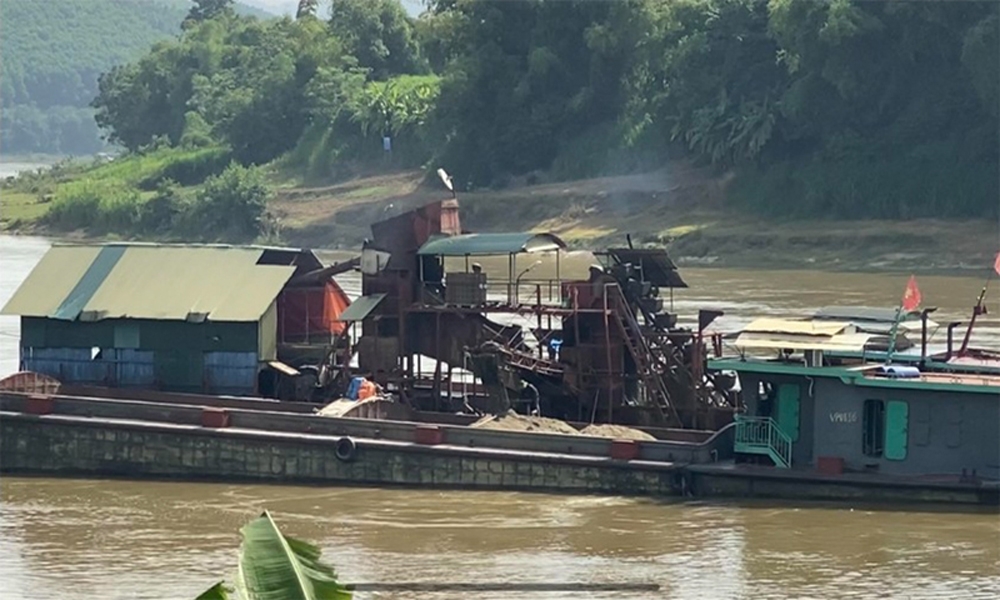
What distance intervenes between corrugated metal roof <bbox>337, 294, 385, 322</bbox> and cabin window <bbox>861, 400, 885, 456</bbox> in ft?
22.5

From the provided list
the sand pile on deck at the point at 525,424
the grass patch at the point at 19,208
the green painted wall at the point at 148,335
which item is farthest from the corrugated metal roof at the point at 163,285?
the grass patch at the point at 19,208

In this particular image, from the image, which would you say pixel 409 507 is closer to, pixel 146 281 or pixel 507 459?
pixel 507 459

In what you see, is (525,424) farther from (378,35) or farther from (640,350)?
(378,35)

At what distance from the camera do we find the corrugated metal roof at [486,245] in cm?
2930

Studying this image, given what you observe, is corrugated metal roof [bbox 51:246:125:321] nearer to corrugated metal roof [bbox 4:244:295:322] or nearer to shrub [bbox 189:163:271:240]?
corrugated metal roof [bbox 4:244:295:322]

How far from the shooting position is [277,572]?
1289cm

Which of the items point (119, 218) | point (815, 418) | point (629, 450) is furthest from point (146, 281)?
point (119, 218)

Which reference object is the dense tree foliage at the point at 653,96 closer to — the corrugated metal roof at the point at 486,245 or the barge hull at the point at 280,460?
the corrugated metal roof at the point at 486,245

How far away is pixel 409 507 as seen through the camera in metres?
27.1

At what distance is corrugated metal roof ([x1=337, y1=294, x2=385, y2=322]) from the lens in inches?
1176

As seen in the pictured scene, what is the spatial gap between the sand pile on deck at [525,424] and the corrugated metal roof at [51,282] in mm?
6564

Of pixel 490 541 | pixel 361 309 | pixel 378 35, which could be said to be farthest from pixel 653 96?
pixel 490 541

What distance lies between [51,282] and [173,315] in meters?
2.15

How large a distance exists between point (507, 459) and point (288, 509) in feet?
8.64
